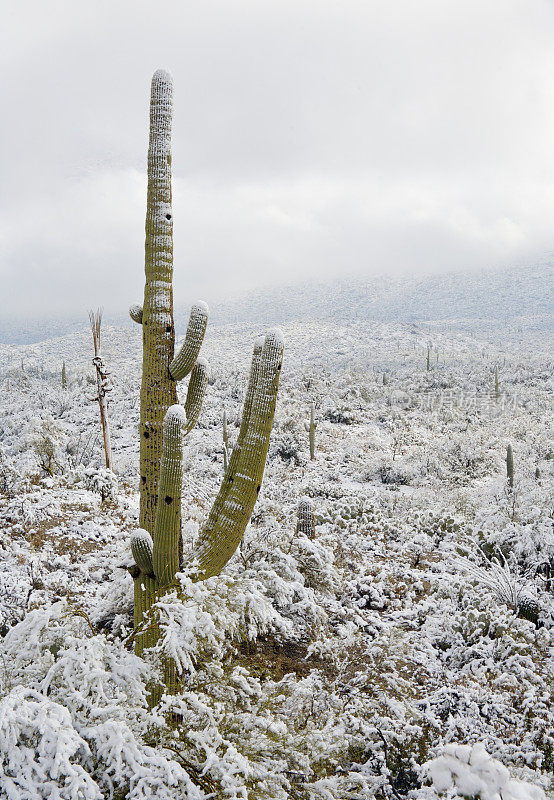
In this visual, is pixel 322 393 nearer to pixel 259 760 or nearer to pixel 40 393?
pixel 40 393

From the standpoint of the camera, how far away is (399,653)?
198 inches

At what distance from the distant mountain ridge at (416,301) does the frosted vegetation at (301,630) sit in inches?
1795

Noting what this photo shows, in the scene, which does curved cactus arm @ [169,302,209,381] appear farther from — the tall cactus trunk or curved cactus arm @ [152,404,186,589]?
curved cactus arm @ [152,404,186,589]

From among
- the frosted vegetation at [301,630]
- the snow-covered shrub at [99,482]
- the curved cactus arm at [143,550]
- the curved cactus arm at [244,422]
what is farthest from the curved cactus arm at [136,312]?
the snow-covered shrub at [99,482]

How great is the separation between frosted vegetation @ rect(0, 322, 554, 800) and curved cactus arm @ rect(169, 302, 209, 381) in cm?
146

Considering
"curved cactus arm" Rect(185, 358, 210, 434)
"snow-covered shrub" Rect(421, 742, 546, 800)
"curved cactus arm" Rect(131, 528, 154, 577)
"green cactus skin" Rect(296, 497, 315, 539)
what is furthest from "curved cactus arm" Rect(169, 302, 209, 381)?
"green cactus skin" Rect(296, 497, 315, 539)

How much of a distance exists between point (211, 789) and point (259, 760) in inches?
15.2

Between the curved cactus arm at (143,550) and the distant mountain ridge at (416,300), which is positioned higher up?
the distant mountain ridge at (416,300)

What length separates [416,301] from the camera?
233ft

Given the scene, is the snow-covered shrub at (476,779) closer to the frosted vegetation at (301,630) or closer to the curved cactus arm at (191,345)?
the frosted vegetation at (301,630)

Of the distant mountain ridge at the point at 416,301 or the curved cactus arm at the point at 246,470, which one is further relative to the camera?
the distant mountain ridge at the point at 416,301

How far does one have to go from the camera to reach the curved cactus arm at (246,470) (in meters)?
3.31

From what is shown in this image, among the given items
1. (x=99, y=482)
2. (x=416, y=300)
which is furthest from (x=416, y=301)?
(x=99, y=482)

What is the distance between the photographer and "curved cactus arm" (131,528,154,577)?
3.18 m
